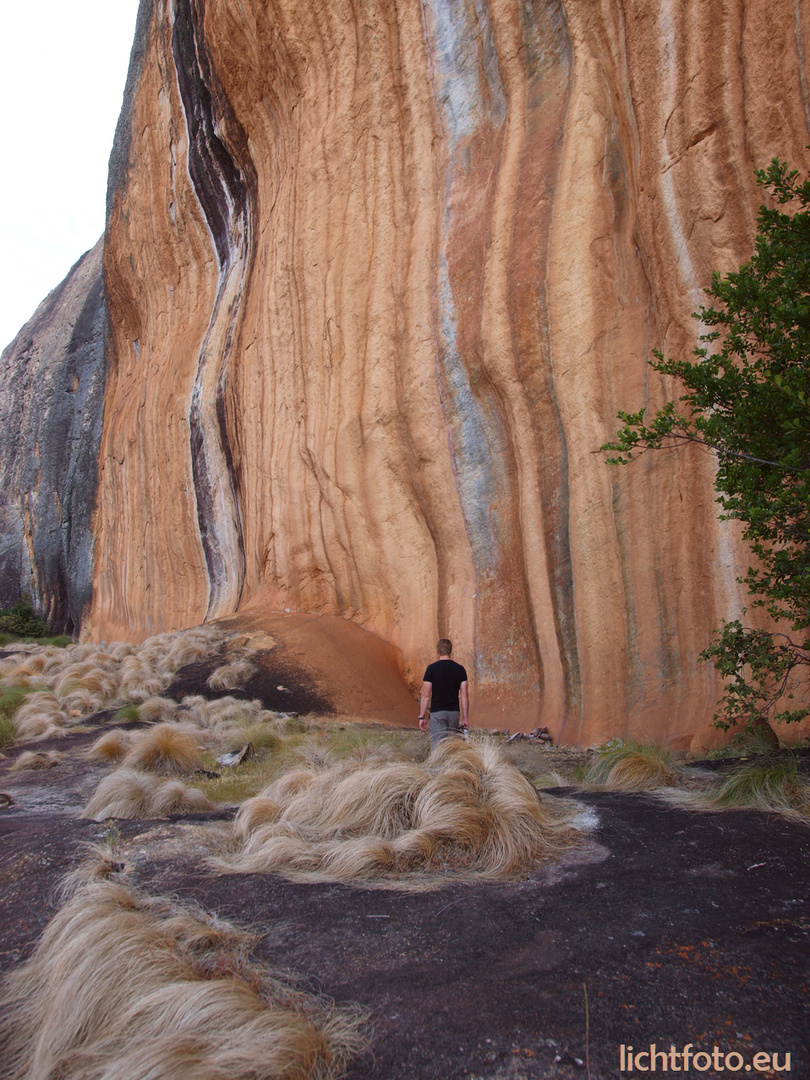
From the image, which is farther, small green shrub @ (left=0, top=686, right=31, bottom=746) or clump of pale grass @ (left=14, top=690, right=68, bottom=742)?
clump of pale grass @ (left=14, top=690, right=68, bottom=742)

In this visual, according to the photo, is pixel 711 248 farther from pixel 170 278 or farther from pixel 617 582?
pixel 170 278

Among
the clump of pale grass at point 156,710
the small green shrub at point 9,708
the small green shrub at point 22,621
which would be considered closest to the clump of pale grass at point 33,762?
the small green shrub at point 9,708

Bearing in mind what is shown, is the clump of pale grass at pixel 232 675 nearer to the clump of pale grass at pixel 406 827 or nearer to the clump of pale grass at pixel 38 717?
the clump of pale grass at pixel 38 717

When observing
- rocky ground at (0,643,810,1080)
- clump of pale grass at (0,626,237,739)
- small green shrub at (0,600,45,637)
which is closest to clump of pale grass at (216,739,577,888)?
rocky ground at (0,643,810,1080)

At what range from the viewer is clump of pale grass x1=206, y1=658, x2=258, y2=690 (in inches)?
413

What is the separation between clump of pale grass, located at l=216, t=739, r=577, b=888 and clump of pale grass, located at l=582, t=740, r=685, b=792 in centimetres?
86

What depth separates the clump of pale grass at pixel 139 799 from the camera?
4.47 m

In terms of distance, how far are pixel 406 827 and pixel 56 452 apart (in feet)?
94.1

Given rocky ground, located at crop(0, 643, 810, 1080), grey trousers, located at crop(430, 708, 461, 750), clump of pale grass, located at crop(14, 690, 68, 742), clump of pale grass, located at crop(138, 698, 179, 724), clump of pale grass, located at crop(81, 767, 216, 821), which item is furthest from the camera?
clump of pale grass, located at crop(138, 698, 179, 724)

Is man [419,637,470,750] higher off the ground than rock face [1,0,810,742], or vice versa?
rock face [1,0,810,742]

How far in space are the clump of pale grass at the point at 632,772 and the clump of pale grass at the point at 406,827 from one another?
855 mm

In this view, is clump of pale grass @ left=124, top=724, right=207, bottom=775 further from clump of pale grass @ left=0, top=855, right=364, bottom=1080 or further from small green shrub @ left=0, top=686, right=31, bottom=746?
clump of pale grass @ left=0, top=855, right=364, bottom=1080


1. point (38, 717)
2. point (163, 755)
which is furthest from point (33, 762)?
point (38, 717)

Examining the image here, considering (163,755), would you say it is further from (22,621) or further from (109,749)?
(22,621)
